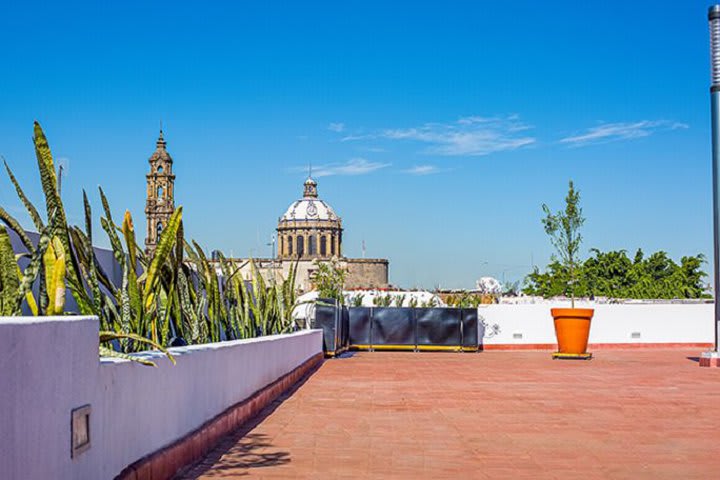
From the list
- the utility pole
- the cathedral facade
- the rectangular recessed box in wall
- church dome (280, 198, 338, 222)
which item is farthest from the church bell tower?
the rectangular recessed box in wall

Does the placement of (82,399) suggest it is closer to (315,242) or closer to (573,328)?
(573,328)

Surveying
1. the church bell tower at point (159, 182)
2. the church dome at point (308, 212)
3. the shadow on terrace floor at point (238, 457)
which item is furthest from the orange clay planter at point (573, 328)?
the church dome at point (308, 212)

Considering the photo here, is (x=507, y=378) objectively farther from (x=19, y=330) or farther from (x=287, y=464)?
(x=19, y=330)

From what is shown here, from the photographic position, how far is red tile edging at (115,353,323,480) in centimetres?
651

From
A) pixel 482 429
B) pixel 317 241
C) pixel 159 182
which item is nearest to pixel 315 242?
pixel 317 241

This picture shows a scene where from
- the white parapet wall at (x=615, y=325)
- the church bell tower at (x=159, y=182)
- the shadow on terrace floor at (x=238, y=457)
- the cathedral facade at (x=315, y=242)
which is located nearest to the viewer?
the shadow on terrace floor at (x=238, y=457)

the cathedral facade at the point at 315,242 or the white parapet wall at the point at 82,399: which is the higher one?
the cathedral facade at the point at 315,242

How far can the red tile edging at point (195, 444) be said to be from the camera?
21.4 ft

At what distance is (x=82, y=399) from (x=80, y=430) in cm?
16

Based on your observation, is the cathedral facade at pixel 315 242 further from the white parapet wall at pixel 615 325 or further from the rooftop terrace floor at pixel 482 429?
the rooftop terrace floor at pixel 482 429

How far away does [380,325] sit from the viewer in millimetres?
30797

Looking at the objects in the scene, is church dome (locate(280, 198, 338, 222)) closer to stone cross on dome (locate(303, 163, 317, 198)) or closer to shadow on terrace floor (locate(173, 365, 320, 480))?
stone cross on dome (locate(303, 163, 317, 198))

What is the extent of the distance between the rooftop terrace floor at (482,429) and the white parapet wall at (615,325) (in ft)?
42.2

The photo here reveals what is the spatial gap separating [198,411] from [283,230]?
159 m
